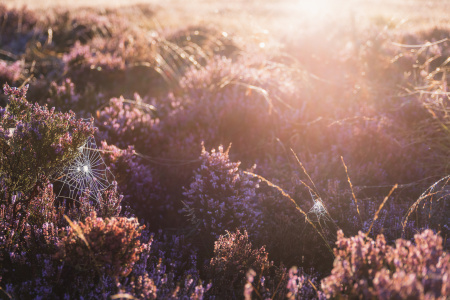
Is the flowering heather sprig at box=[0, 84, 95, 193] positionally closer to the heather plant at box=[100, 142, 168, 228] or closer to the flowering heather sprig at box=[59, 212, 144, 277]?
the heather plant at box=[100, 142, 168, 228]

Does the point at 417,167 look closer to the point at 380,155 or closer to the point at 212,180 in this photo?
the point at 380,155

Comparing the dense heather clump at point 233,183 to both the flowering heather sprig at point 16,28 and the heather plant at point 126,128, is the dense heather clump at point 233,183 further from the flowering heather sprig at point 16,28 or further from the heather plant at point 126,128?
the flowering heather sprig at point 16,28

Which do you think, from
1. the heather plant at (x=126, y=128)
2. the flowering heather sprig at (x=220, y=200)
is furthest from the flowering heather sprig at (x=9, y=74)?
the flowering heather sprig at (x=220, y=200)

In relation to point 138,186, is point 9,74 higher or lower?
higher

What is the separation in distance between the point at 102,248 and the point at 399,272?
1.72 m

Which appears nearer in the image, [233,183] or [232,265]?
[232,265]

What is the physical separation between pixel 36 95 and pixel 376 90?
500cm

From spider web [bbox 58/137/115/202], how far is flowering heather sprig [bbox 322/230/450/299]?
2132 millimetres

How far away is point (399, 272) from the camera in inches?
68.8

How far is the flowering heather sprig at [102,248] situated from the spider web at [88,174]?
35.0 inches

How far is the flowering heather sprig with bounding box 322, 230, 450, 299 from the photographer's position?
1.63 meters

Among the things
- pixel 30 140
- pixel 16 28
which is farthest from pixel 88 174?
pixel 16 28

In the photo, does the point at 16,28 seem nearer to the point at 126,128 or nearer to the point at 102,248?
the point at 126,128

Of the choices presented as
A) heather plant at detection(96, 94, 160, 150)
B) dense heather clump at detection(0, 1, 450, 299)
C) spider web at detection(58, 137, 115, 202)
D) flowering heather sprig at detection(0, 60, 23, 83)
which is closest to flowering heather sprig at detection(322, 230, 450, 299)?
dense heather clump at detection(0, 1, 450, 299)
